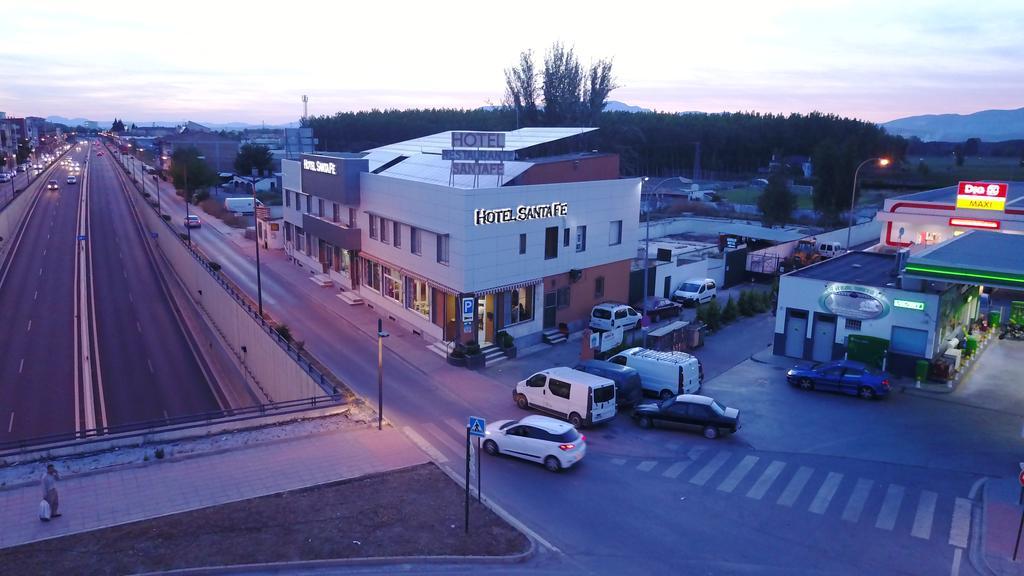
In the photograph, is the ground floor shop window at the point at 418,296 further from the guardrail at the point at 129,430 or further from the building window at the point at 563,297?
the guardrail at the point at 129,430

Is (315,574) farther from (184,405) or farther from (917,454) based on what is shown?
(184,405)

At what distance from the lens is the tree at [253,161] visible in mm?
107812

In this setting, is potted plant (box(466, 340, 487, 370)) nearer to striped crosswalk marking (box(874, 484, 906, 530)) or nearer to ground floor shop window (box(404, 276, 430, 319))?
ground floor shop window (box(404, 276, 430, 319))

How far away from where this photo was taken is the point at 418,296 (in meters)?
31.9

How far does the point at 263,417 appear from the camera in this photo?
2025 cm

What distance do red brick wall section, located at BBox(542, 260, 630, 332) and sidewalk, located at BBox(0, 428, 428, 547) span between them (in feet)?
45.3

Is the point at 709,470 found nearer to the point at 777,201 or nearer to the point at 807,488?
the point at 807,488

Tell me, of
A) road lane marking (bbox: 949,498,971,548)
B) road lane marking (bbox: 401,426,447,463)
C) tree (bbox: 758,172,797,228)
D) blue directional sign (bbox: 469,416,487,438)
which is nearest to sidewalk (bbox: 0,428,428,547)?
road lane marking (bbox: 401,426,447,463)

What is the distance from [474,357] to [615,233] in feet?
36.5

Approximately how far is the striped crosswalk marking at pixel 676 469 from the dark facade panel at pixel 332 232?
22553 mm

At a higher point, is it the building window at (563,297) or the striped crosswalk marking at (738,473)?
the building window at (563,297)

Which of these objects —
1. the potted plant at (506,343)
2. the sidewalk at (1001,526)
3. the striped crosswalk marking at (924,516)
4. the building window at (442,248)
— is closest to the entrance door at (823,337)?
the sidewalk at (1001,526)

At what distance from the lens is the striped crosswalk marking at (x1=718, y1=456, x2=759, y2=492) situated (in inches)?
690

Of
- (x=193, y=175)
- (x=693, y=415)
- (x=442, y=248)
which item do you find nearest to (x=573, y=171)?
(x=442, y=248)
